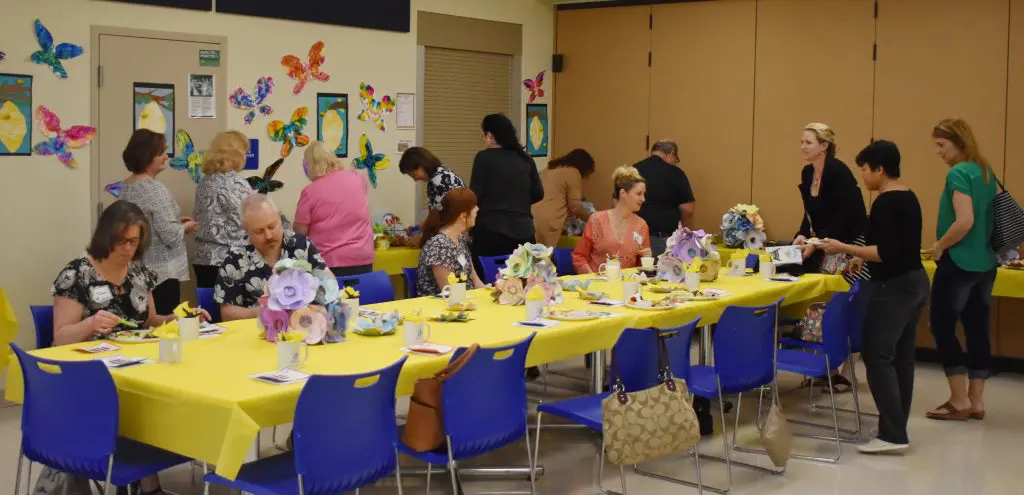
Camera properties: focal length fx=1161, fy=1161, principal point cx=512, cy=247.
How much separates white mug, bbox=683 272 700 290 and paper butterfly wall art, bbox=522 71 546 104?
4469 mm

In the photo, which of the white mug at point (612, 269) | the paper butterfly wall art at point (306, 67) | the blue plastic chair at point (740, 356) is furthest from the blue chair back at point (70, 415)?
the paper butterfly wall art at point (306, 67)

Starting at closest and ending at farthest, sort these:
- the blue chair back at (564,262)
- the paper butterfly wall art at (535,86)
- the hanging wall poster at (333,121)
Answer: the blue chair back at (564,262), the hanging wall poster at (333,121), the paper butterfly wall art at (535,86)

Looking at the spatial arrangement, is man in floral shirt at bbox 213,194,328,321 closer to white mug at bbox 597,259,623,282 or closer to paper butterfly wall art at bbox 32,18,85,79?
white mug at bbox 597,259,623,282

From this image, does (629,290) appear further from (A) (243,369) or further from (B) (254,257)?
(A) (243,369)

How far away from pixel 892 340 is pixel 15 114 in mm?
5154

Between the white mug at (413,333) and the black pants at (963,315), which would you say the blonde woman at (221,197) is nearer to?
the white mug at (413,333)

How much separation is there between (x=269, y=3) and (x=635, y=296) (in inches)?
150

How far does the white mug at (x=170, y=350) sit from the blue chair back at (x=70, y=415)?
355 millimetres

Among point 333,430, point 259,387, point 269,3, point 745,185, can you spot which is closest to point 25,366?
point 259,387

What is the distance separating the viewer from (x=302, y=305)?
458 cm

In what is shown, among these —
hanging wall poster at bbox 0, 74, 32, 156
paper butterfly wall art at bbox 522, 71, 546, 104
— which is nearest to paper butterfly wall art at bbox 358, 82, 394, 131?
paper butterfly wall art at bbox 522, 71, 546, 104

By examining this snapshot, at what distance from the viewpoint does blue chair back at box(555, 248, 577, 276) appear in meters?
7.83

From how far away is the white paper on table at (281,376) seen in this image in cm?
398

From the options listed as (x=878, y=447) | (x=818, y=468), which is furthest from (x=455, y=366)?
(x=878, y=447)
